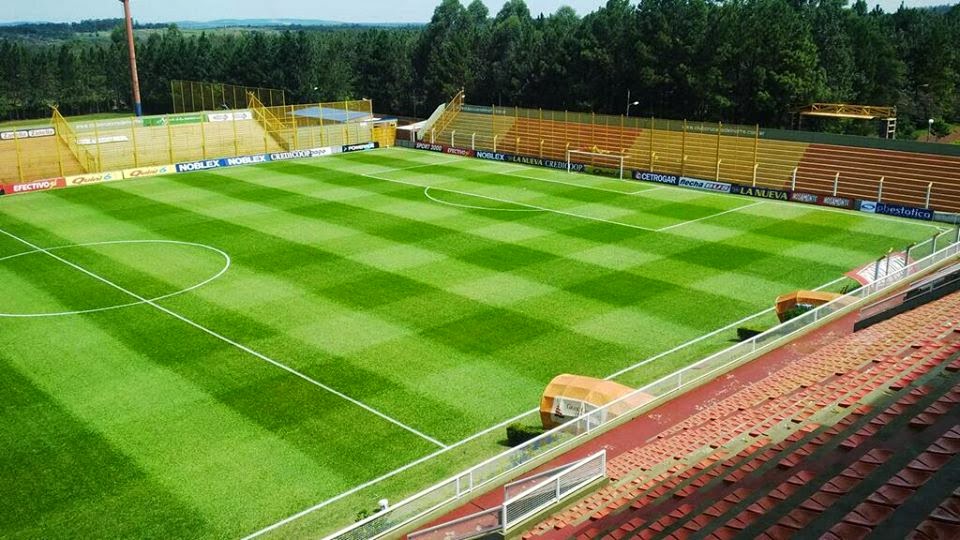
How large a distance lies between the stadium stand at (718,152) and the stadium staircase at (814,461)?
84.7 feet

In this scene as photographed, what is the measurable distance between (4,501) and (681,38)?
2735 inches

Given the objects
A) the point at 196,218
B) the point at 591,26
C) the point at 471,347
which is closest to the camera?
the point at 471,347

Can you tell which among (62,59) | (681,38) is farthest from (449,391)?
(62,59)

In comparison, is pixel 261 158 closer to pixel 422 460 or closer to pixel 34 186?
pixel 34 186

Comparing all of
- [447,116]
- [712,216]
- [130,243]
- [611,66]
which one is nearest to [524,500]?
[130,243]

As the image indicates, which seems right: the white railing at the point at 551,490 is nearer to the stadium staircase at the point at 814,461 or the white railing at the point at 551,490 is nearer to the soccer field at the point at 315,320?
the stadium staircase at the point at 814,461

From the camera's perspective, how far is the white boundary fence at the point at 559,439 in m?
11.3

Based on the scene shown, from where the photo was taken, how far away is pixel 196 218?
3631cm

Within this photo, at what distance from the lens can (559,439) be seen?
13414 millimetres

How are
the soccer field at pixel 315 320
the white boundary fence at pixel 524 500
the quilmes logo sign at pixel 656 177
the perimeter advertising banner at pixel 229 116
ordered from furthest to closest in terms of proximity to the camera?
the perimeter advertising banner at pixel 229 116
the quilmes logo sign at pixel 656 177
the soccer field at pixel 315 320
the white boundary fence at pixel 524 500

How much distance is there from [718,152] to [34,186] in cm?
3661

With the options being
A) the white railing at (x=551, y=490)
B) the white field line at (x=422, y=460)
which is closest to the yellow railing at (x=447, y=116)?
the white field line at (x=422, y=460)

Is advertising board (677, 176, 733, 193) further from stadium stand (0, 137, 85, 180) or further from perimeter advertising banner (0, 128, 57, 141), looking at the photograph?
perimeter advertising banner (0, 128, 57, 141)

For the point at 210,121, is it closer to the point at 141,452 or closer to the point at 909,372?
the point at 141,452
